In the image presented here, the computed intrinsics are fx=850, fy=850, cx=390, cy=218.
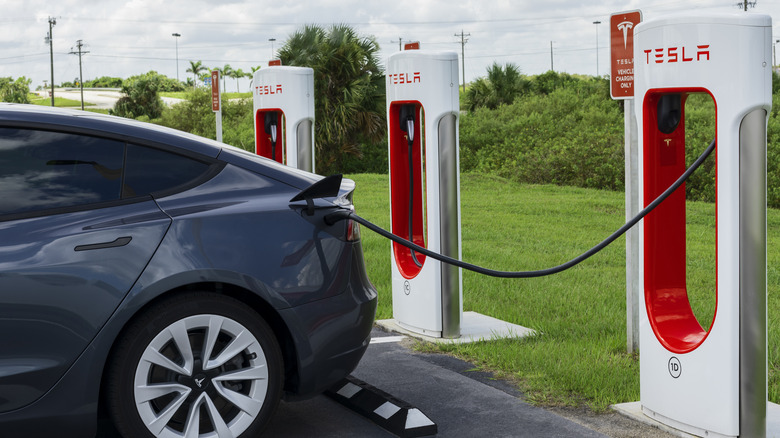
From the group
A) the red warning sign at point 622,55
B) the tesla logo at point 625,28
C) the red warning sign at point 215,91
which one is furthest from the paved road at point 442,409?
the red warning sign at point 215,91

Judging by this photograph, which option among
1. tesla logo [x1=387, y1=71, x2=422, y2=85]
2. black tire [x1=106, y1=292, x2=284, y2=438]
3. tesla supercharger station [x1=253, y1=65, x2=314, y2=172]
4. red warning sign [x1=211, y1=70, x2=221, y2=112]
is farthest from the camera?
red warning sign [x1=211, y1=70, x2=221, y2=112]

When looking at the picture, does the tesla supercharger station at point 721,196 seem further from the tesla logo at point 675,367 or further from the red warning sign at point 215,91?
the red warning sign at point 215,91

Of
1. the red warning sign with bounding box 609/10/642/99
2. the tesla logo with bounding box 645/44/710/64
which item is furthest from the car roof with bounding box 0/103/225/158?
the red warning sign with bounding box 609/10/642/99

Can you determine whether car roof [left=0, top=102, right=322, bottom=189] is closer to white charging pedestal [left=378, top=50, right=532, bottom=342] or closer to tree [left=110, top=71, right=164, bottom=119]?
white charging pedestal [left=378, top=50, right=532, bottom=342]

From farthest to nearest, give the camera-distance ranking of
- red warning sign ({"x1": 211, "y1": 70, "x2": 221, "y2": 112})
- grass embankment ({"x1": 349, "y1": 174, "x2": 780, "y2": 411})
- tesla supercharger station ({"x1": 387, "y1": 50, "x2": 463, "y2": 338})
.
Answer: red warning sign ({"x1": 211, "y1": 70, "x2": 221, "y2": 112}) → tesla supercharger station ({"x1": 387, "y1": 50, "x2": 463, "y2": 338}) → grass embankment ({"x1": 349, "y1": 174, "x2": 780, "y2": 411})

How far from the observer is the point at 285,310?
370cm

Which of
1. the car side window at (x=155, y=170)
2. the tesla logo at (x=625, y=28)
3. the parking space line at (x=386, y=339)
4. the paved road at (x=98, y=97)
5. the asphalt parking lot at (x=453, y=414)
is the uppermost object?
the paved road at (x=98, y=97)

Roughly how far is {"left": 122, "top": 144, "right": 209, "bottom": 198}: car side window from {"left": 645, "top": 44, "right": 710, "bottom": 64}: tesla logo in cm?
209

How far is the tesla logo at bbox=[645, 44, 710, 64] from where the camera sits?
366 cm

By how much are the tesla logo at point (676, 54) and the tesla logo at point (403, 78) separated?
2206 millimetres

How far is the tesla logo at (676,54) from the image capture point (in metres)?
3.66

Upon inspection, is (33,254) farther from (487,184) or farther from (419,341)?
(487,184)

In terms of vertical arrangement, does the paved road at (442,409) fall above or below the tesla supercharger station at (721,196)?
below

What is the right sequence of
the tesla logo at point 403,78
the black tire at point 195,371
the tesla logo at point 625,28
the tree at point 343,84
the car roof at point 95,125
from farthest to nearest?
the tree at point 343,84 < the tesla logo at point 403,78 < the tesla logo at point 625,28 < the car roof at point 95,125 < the black tire at point 195,371
